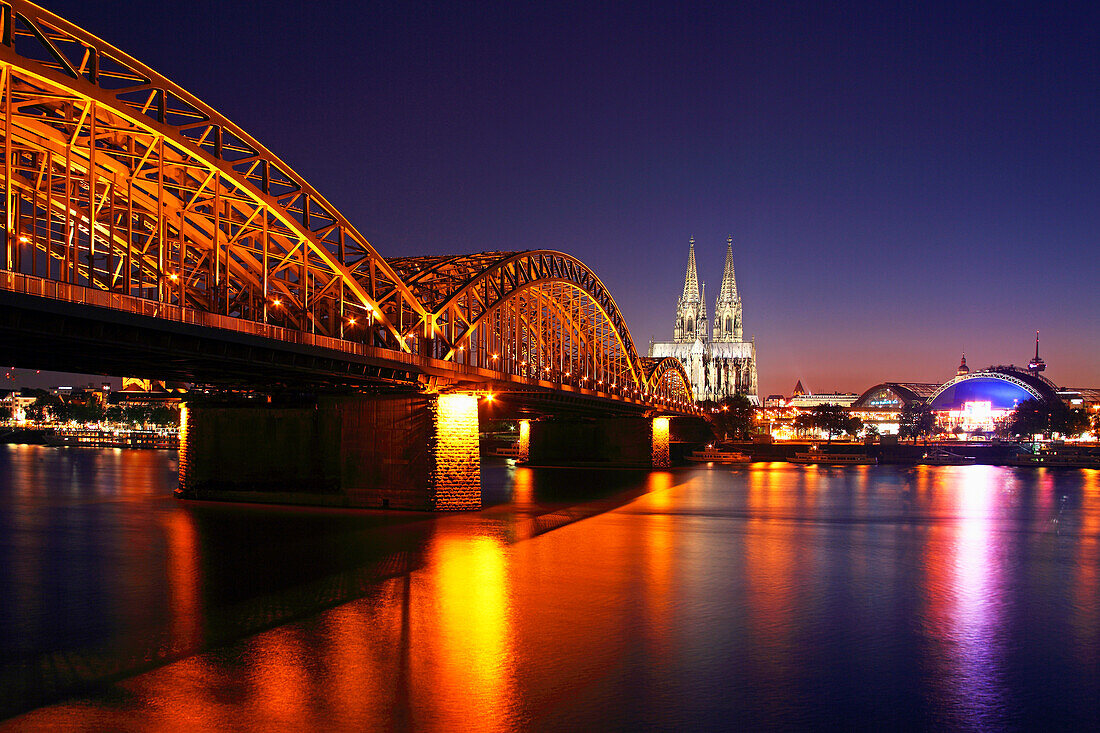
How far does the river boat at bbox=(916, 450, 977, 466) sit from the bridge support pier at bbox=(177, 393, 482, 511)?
94757mm

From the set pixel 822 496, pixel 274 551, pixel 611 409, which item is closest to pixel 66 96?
pixel 274 551

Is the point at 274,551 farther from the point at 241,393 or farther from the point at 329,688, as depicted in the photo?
the point at 241,393

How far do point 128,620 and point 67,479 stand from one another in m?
65.8

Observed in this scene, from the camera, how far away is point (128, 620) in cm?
2294

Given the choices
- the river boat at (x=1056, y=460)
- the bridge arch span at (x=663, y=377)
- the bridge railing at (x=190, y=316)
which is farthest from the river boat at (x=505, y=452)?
the bridge railing at (x=190, y=316)

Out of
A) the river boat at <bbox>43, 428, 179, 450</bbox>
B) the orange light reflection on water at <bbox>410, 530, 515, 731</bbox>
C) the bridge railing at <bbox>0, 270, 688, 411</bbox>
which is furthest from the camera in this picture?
the river boat at <bbox>43, 428, 179, 450</bbox>

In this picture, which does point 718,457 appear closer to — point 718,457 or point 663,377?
point 718,457

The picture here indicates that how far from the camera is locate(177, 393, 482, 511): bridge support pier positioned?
47844 millimetres

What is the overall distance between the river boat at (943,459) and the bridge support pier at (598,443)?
42043 millimetres

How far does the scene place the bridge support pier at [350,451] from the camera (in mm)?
47844

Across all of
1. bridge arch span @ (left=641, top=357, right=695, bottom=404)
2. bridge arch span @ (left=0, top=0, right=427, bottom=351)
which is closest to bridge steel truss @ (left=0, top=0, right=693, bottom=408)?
bridge arch span @ (left=0, top=0, right=427, bottom=351)

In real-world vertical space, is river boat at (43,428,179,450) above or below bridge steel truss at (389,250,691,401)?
below

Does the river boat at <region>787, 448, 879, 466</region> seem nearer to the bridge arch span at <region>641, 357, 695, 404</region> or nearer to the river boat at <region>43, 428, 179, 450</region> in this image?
the bridge arch span at <region>641, 357, 695, 404</region>

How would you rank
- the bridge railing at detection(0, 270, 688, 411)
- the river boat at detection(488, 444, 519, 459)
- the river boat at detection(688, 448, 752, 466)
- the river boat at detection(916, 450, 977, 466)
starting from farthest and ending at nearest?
the river boat at detection(488, 444, 519, 459)
the river boat at detection(688, 448, 752, 466)
the river boat at detection(916, 450, 977, 466)
the bridge railing at detection(0, 270, 688, 411)
